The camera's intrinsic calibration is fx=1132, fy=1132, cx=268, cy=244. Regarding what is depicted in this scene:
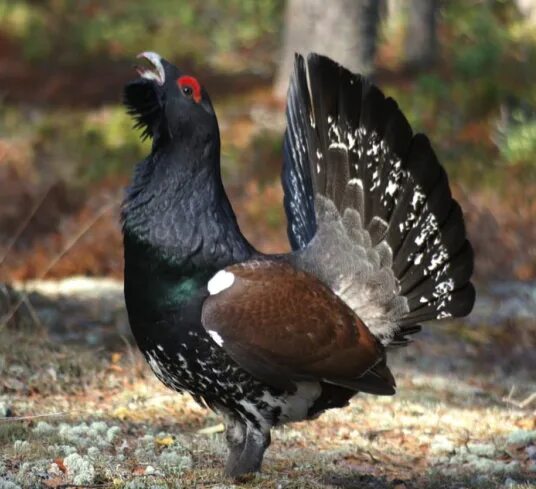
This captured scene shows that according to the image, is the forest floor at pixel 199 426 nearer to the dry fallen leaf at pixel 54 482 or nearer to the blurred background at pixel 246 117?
the dry fallen leaf at pixel 54 482

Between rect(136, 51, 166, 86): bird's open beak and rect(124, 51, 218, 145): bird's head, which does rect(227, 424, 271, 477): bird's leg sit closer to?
rect(124, 51, 218, 145): bird's head

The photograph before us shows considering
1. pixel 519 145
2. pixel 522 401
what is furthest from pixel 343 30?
pixel 522 401

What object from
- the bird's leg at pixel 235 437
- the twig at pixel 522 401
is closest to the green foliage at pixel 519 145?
the twig at pixel 522 401

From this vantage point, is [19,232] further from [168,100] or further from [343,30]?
[343,30]

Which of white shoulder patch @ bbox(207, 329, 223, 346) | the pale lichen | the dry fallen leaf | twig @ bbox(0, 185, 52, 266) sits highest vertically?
white shoulder patch @ bbox(207, 329, 223, 346)

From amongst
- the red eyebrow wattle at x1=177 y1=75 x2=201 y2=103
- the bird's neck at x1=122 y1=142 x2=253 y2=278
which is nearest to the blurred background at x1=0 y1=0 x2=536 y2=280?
Result: the bird's neck at x1=122 y1=142 x2=253 y2=278

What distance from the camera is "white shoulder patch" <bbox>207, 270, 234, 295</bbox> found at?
220 inches

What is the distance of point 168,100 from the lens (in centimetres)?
572

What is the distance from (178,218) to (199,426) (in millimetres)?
2276

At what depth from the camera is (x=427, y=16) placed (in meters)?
24.6

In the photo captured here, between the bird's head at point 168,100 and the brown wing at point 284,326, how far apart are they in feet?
2.46

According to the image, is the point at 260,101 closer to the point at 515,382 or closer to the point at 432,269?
the point at 515,382

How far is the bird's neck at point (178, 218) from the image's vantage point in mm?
5625

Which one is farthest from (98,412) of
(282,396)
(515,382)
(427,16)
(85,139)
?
(427,16)
